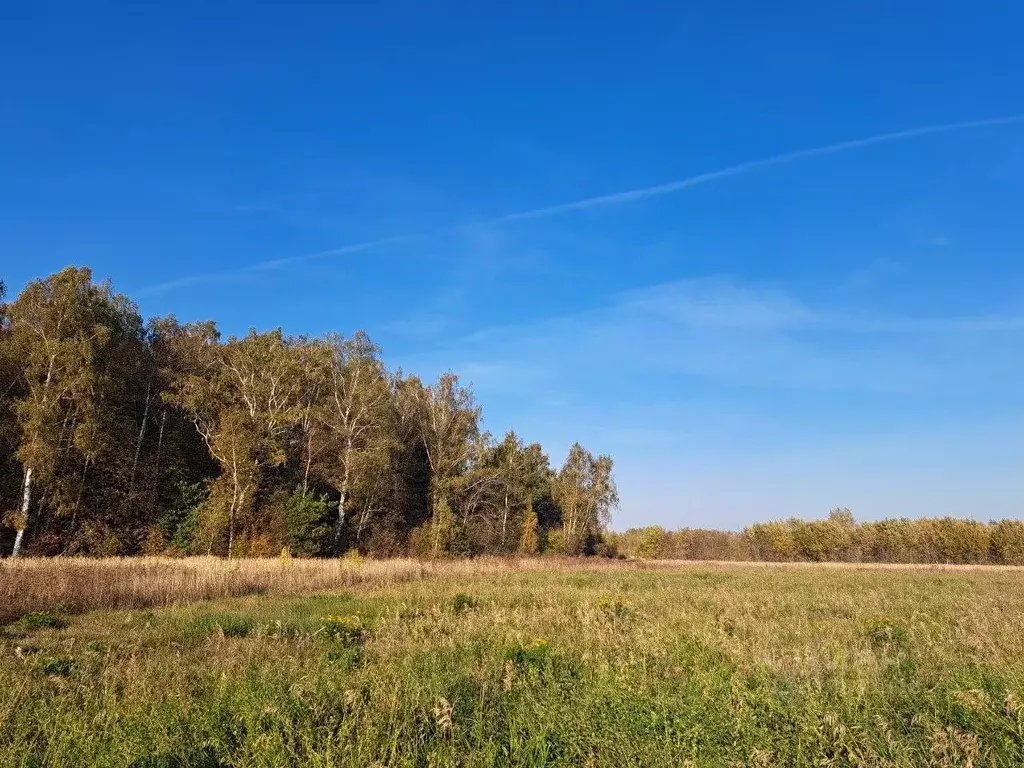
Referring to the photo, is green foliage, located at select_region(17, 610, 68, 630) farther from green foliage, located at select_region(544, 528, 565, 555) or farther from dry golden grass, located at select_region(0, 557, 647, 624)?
green foliage, located at select_region(544, 528, 565, 555)

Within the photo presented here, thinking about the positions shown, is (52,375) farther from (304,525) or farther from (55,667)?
(55,667)

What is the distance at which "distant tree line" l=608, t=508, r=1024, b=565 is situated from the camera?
81188 millimetres

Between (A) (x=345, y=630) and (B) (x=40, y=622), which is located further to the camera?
(B) (x=40, y=622)

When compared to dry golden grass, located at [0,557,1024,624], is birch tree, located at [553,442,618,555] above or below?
above

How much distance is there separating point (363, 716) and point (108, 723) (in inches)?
86.2

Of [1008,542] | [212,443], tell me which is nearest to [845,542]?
[1008,542]

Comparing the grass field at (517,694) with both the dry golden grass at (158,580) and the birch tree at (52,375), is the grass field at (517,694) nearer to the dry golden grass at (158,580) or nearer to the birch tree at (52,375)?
the dry golden grass at (158,580)

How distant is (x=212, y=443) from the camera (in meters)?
37.1

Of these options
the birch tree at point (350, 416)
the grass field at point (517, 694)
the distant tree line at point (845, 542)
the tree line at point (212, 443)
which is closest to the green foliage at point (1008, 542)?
the distant tree line at point (845, 542)

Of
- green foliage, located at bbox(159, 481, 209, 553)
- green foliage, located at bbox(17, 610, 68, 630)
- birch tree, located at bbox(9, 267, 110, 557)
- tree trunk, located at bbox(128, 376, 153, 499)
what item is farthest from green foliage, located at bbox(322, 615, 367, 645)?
tree trunk, located at bbox(128, 376, 153, 499)

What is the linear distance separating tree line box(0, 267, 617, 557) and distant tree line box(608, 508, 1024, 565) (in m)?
45.2

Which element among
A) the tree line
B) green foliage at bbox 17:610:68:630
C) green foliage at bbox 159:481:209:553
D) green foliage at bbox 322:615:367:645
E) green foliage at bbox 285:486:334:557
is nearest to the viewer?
green foliage at bbox 322:615:367:645

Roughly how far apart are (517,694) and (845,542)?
9742 cm

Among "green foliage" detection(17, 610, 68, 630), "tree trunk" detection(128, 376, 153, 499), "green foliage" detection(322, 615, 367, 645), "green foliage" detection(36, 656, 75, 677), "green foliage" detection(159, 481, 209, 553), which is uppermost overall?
"tree trunk" detection(128, 376, 153, 499)
